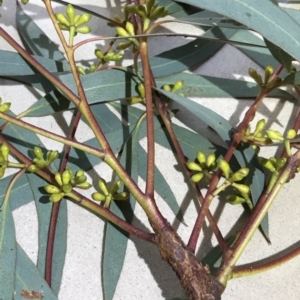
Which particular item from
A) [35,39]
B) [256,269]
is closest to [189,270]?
[256,269]

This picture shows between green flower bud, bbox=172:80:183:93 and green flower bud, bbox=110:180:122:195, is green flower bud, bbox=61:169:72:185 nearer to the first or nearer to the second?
green flower bud, bbox=110:180:122:195

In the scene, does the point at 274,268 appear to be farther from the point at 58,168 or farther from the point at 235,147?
the point at 58,168

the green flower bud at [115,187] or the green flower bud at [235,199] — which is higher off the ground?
the green flower bud at [235,199]

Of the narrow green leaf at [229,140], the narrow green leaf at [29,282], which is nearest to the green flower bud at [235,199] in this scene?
the narrow green leaf at [229,140]

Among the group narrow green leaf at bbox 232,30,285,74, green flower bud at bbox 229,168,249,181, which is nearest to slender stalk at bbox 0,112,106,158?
green flower bud at bbox 229,168,249,181

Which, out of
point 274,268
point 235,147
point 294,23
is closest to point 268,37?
point 294,23

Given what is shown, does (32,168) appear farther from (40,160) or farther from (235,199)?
(235,199)

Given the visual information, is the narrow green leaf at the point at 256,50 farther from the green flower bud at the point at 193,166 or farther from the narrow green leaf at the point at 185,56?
the green flower bud at the point at 193,166

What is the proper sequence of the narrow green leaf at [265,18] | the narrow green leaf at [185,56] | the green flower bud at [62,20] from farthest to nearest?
the narrow green leaf at [185,56]
the green flower bud at [62,20]
the narrow green leaf at [265,18]
